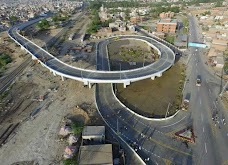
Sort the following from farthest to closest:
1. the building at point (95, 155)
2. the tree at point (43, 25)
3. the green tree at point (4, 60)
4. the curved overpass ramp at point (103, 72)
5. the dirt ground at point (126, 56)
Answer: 1. the tree at point (43, 25)
2. the green tree at point (4, 60)
3. the dirt ground at point (126, 56)
4. the curved overpass ramp at point (103, 72)
5. the building at point (95, 155)

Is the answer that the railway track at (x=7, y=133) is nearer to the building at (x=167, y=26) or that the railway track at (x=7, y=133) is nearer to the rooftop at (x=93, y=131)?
the rooftop at (x=93, y=131)

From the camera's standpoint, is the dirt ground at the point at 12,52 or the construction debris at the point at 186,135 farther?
the dirt ground at the point at 12,52

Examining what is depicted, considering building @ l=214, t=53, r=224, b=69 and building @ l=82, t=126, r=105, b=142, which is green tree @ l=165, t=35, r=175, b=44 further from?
building @ l=82, t=126, r=105, b=142

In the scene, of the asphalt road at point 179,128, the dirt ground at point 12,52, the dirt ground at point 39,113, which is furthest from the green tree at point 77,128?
the dirt ground at point 12,52

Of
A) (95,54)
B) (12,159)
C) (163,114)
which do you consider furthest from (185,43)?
(12,159)

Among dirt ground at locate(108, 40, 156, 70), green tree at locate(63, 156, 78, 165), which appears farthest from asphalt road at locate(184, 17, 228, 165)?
green tree at locate(63, 156, 78, 165)

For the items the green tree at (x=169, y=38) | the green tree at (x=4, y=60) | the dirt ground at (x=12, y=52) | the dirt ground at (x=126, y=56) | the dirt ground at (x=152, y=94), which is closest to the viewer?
the dirt ground at (x=152, y=94)

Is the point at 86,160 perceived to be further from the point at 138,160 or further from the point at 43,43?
the point at 43,43
